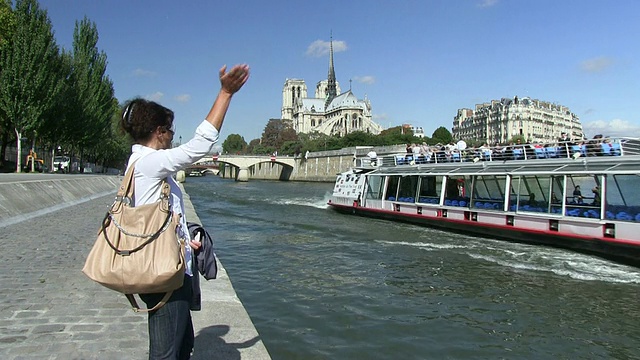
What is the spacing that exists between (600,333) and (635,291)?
3.80 meters

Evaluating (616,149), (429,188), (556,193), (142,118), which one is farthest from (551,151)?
(142,118)

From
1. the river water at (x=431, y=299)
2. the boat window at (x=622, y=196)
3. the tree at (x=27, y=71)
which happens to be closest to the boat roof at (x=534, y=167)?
the boat window at (x=622, y=196)

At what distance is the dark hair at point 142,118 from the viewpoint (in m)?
3.14

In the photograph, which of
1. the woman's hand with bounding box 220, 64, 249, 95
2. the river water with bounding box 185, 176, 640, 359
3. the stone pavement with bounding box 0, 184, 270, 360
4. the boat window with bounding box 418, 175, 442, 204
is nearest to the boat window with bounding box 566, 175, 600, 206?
the river water with bounding box 185, 176, 640, 359

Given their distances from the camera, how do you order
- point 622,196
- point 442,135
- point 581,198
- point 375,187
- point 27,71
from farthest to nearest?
point 442,135 < point 27,71 < point 375,187 < point 581,198 < point 622,196

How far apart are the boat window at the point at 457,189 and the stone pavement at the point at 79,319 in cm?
1668

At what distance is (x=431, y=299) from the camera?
1023 centimetres

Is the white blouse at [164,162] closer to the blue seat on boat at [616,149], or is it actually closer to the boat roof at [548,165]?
the boat roof at [548,165]

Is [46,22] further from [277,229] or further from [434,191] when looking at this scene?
[434,191]

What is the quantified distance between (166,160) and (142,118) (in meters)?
0.43

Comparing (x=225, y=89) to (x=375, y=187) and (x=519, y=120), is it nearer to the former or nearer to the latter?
(x=375, y=187)

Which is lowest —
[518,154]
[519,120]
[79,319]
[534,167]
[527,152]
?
[79,319]

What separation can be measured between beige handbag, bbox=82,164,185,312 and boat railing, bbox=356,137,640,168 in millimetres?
18318

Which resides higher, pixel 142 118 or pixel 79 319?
pixel 142 118
